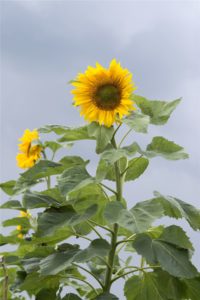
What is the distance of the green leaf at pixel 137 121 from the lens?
Result: 186cm

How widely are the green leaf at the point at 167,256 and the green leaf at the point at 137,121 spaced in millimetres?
366

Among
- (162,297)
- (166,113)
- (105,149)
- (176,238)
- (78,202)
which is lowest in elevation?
(162,297)

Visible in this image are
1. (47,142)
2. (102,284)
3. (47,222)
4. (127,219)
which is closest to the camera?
(127,219)

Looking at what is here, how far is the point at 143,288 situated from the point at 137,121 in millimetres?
634

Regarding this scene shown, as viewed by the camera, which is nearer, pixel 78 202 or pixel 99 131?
pixel 99 131

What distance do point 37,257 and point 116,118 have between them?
612 mm

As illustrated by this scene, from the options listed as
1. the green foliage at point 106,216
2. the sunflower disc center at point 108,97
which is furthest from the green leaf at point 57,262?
the sunflower disc center at point 108,97

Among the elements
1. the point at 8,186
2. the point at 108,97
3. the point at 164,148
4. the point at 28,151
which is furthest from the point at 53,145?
the point at 164,148

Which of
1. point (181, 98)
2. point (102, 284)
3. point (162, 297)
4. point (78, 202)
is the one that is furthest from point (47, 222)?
point (181, 98)

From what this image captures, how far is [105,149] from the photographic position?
6.38 feet

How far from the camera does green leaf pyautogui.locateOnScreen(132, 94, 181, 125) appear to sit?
2.10 meters

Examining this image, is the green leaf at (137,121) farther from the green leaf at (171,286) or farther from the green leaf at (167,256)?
the green leaf at (171,286)

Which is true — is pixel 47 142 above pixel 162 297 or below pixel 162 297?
above

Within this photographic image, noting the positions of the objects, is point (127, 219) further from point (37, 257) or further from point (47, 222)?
point (37, 257)
